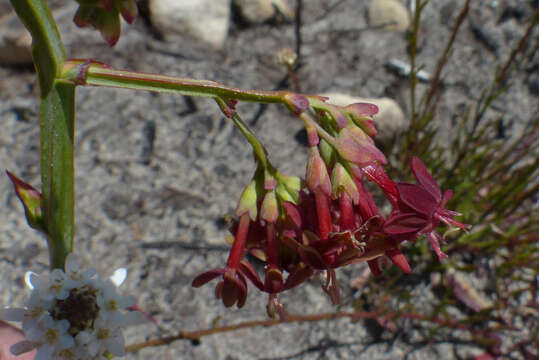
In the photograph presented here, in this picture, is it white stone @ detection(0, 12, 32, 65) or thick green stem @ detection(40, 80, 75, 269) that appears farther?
white stone @ detection(0, 12, 32, 65)

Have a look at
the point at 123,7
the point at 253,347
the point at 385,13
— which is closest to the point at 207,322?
the point at 253,347

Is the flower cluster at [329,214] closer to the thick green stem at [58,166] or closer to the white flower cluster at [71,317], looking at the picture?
the white flower cluster at [71,317]

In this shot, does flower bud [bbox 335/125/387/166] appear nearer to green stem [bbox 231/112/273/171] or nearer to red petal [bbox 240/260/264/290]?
green stem [bbox 231/112/273/171]

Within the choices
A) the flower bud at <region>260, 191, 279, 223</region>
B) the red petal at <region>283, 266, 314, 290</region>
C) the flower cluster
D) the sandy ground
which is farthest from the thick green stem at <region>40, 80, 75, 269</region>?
the sandy ground

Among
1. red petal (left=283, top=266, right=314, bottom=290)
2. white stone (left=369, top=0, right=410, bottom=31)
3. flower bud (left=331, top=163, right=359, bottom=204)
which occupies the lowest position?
red petal (left=283, top=266, right=314, bottom=290)

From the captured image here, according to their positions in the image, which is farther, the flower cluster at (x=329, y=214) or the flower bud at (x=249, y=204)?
the flower bud at (x=249, y=204)

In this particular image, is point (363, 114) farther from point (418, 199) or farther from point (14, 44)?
point (14, 44)

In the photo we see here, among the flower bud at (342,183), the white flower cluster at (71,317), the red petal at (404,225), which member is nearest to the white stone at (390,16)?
the flower bud at (342,183)

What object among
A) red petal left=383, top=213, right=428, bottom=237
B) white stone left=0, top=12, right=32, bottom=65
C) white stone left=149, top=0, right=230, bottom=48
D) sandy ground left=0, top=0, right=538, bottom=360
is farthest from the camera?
white stone left=149, top=0, right=230, bottom=48
